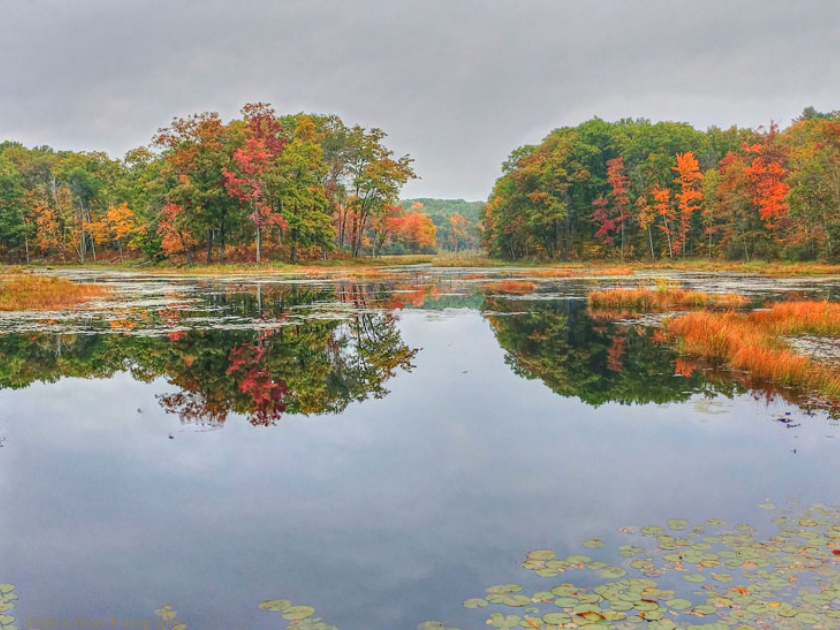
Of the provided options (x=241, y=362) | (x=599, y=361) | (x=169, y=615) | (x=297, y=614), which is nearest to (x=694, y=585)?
(x=297, y=614)

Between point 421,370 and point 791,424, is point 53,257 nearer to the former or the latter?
point 421,370

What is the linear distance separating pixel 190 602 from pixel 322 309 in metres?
17.1

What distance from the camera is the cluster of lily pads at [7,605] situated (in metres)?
3.54

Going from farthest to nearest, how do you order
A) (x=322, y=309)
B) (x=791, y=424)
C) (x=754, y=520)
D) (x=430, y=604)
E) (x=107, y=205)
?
(x=107, y=205)
(x=322, y=309)
(x=791, y=424)
(x=754, y=520)
(x=430, y=604)

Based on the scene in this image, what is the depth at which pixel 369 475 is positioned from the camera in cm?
600

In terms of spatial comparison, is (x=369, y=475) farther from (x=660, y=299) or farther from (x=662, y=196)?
(x=662, y=196)

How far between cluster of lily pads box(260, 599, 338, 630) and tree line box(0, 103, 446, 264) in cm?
4998

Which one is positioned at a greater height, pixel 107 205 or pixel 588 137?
pixel 588 137

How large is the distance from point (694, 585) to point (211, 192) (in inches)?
2071

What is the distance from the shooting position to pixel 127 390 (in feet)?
32.1

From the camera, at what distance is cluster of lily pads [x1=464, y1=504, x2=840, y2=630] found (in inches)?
136

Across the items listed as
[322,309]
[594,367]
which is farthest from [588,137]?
[594,367]

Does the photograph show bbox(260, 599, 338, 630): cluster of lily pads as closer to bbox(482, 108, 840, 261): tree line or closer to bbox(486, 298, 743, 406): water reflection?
bbox(486, 298, 743, 406): water reflection

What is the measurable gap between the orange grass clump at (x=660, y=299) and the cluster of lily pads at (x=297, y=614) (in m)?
18.0
